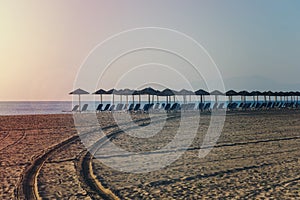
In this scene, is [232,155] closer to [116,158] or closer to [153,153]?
[153,153]

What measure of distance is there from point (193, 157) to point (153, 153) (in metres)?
1.26

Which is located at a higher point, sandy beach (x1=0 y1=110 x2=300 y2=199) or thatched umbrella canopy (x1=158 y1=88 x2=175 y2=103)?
thatched umbrella canopy (x1=158 y1=88 x2=175 y2=103)

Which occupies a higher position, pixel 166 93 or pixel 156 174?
pixel 166 93

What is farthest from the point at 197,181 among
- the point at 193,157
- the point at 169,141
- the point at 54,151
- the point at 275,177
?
the point at 169,141

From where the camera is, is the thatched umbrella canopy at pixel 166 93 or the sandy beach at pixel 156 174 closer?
the sandy beach at pixel 156 174

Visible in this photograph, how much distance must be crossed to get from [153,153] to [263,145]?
3.82 meters

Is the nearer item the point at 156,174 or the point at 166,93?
the point at 156,174

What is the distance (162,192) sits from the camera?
6164 mm

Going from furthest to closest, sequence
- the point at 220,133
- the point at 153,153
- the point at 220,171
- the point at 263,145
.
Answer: the point at 220,133 < the point at 263,145 < the point at 153,153 < the point at 220,171

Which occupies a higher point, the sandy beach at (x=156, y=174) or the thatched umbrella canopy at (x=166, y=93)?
the thatched umbrella canopy at (x=166, y=93)

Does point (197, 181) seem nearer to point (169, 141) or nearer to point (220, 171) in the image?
point (220, 171)

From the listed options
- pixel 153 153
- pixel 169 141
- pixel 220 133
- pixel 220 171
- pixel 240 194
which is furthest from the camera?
pixel 220 133

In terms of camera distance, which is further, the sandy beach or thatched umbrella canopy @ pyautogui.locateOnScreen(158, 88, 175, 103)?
thatched umbrella canopy @ pyautogui.locateOnScreen(158, 88, 175, 103)

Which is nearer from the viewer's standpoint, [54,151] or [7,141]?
[54,151]
